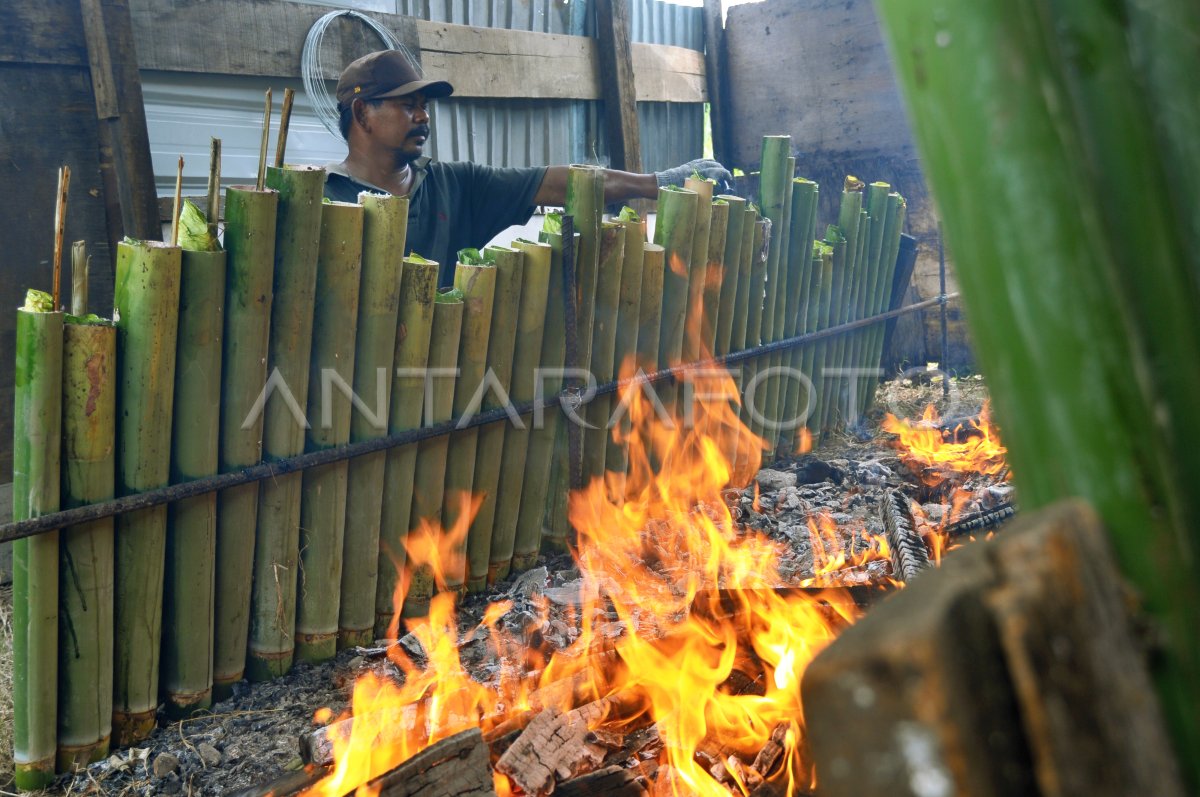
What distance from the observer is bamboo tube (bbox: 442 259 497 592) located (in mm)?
4219

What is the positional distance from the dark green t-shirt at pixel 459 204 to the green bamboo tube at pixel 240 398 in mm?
1957

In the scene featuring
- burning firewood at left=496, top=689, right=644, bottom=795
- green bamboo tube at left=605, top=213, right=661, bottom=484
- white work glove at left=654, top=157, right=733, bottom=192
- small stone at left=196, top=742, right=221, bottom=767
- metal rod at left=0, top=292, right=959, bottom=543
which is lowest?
small stone at left=196, top=742, right=221, bottom=767


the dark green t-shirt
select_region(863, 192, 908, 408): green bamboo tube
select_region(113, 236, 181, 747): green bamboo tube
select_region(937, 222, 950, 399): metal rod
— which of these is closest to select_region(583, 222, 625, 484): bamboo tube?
the dark green t-shirt

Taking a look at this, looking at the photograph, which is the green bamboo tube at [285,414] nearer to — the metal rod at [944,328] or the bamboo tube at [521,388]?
the bamboo tube at [521,388]

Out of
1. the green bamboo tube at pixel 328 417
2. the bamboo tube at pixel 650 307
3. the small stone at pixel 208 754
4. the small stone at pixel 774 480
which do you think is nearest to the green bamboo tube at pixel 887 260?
the small stone at pixel 774 480

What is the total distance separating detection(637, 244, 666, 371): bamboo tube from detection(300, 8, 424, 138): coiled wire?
6.64 ft

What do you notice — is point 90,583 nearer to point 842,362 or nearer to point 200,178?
point 200,178

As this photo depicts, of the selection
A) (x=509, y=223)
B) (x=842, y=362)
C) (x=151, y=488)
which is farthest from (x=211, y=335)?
(x=842, y=362)

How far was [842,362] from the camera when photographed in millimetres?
7363

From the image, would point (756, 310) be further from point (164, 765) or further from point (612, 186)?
point (164, 765)

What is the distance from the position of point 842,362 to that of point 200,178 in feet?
15.1

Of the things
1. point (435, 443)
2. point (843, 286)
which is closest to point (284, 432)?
point (435, 443)

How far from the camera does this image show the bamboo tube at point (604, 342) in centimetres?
489

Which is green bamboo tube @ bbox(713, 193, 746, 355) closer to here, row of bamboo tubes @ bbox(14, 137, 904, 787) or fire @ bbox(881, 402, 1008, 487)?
row of bamboo tubes @ bbox(14, 137, 904, 787)
